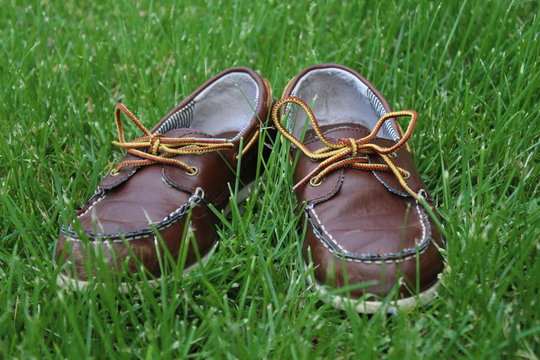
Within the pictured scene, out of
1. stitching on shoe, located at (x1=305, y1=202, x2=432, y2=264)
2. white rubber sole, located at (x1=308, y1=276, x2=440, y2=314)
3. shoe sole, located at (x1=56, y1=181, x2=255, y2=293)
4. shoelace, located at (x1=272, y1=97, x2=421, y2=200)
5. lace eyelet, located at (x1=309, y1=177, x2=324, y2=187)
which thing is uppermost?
shoelace, located at (x1=272, y1=97, x2=421, y2=200)

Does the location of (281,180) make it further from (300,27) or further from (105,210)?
(300,27)

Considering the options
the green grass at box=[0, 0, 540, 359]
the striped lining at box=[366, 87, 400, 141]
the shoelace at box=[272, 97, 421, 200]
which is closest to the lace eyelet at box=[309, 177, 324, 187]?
the shoelace at box=[272, 97, 421, 200]

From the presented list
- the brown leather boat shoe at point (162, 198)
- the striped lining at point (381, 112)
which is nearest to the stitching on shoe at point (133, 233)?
the brown leather boat shoe at point (162, 198)

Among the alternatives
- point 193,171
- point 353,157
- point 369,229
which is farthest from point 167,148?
point 369,229

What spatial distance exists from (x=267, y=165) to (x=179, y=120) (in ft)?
1.48

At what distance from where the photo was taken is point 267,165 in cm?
208

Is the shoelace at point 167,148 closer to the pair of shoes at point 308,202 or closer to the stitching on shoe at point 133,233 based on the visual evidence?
the pair of shoes at point 308,202

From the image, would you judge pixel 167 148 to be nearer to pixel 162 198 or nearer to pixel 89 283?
pixel 162 198

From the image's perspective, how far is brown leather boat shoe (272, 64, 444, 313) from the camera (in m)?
1.56

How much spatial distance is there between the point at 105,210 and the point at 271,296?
0.61 m

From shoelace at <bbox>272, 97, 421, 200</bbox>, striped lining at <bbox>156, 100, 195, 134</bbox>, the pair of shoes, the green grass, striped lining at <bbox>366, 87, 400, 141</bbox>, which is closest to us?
the green grass

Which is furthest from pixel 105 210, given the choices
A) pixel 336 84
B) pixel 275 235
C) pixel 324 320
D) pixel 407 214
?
pixel 336 84

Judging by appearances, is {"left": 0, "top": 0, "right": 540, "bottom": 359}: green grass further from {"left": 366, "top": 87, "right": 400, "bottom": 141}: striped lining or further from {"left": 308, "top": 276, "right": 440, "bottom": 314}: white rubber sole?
{"left": 366, "top": 87, "right": 400, "bottom": 141}: striped lining

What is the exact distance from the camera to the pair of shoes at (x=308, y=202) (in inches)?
62.4
